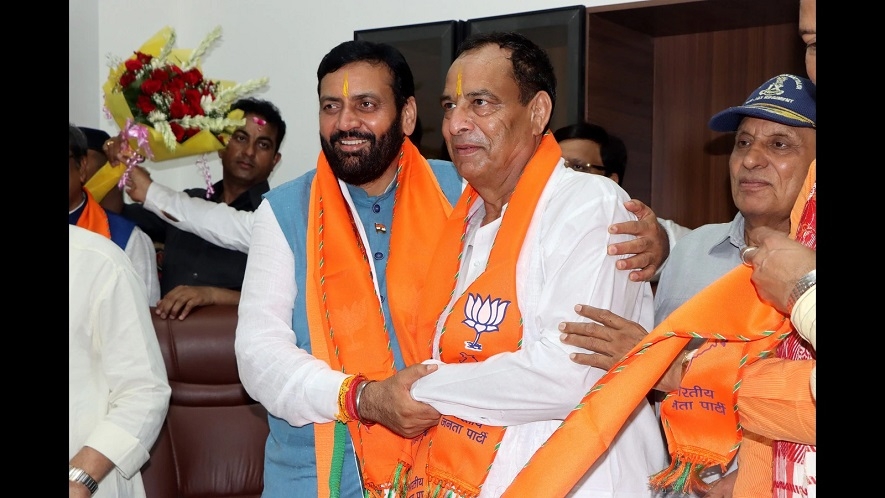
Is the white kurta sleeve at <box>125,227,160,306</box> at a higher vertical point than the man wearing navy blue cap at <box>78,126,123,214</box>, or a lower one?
lower

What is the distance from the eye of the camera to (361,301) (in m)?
2.44

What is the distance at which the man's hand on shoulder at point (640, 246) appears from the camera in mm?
1956

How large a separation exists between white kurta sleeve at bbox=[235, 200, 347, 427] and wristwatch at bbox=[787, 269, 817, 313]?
1.08 m

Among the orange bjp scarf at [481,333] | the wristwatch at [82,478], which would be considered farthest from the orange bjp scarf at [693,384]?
the wristwatch at [82,478]

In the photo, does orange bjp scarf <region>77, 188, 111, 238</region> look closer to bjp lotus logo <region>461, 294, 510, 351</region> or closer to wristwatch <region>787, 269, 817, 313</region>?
bjp lotus logo <region>461, 294, 510, 351</region>

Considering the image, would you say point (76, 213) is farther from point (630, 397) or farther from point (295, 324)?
point (630, 397)

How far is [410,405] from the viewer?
80.1 inches

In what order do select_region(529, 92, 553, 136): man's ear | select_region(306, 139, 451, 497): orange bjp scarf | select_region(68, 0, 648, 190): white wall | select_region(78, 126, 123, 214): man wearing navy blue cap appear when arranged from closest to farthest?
1. select_region(529, 92, 553, 136): man's ear
2. select_region(306, 139, 451, 497): orange bjp scarf
3. select_region(78, 126, 123, 214): man wearing navy blue cap
4. select_region(68, 0, 648, 190): white wall

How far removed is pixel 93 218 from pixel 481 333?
2.42 meters

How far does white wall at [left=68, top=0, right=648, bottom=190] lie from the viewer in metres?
5.73

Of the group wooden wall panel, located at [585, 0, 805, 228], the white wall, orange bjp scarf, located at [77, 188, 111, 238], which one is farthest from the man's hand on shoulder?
the white wall

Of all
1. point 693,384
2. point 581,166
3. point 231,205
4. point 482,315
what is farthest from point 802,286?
point 231,205

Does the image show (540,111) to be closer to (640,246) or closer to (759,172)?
(640,246)
